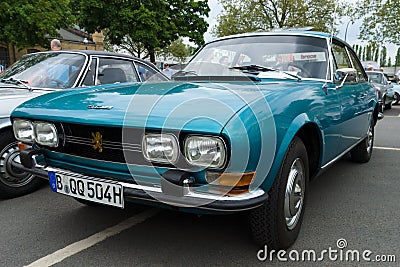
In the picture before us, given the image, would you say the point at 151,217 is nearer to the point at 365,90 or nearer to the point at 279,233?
the point at 279,233

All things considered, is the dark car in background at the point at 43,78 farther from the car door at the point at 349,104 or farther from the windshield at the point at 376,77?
the windshield at the point at 376,77

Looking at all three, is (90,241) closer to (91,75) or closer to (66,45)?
(91,75)

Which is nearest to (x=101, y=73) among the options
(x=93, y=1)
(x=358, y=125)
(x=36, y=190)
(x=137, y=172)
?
(x=36, y=190)

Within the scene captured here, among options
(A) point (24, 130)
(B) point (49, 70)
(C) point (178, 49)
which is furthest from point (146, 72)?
(C) point (178, 49)

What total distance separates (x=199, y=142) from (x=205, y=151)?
60 millimetres

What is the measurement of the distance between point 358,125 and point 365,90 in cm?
58

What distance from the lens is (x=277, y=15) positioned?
23969 mm

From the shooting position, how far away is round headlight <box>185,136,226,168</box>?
1.87m

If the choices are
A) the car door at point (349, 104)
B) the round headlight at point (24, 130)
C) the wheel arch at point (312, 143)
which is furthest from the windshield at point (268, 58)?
the round headlight at point (24, 130)

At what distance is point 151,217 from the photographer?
10.1ft

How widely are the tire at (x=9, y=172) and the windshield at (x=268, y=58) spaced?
6.24 feet

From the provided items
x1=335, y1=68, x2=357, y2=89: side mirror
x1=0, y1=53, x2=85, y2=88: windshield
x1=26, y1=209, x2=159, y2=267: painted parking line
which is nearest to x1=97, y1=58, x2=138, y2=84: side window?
x1=0, y1=53, x2=85, y2=88: windshield

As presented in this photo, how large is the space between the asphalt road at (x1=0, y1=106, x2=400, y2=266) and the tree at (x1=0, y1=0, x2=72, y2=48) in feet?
48.2

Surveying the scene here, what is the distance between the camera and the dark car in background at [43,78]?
3492 millimetres
